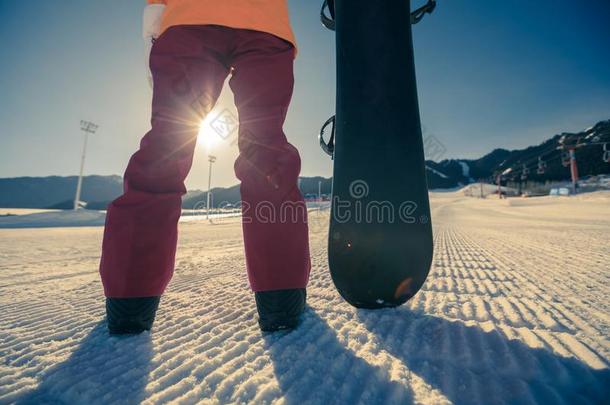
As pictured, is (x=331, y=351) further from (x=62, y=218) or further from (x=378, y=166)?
(x=62, y=218)

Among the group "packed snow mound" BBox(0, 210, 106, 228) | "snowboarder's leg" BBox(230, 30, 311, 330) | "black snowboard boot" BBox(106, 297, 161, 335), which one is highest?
"snowboarder's leg" BBox(230, 30, 311, 330)

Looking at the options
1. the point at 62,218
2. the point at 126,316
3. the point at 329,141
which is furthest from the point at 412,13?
the point at 62,218

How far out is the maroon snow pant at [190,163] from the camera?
0.75m

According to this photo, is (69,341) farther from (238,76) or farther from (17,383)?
(238,76)

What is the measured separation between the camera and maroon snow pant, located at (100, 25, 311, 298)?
75 cm

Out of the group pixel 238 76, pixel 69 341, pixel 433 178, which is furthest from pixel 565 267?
pixel 433 178

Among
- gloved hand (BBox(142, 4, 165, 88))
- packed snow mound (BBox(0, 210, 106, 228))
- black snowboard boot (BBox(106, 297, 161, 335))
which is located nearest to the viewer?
black snowboard boot (BBox(106, 297, 161, 335))

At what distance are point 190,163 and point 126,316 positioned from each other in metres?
0.45

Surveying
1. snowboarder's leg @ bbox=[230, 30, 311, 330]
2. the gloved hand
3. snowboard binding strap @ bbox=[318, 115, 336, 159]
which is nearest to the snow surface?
snowboarder's leg @ bbox=[230, 30, 311, 330]

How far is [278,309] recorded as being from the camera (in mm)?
743

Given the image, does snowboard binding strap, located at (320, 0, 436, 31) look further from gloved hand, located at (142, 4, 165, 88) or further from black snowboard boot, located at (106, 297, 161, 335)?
black snowboard boot, located at (106, 297, 161, 335)

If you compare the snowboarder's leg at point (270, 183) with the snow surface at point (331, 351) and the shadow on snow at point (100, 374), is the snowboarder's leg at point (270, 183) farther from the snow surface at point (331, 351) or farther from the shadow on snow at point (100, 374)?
the shadow on snow at point (100, 374)

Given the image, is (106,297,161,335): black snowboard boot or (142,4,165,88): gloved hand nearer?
(106,297,161,335): black snowboard boot

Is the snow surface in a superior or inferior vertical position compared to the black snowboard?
inferior
